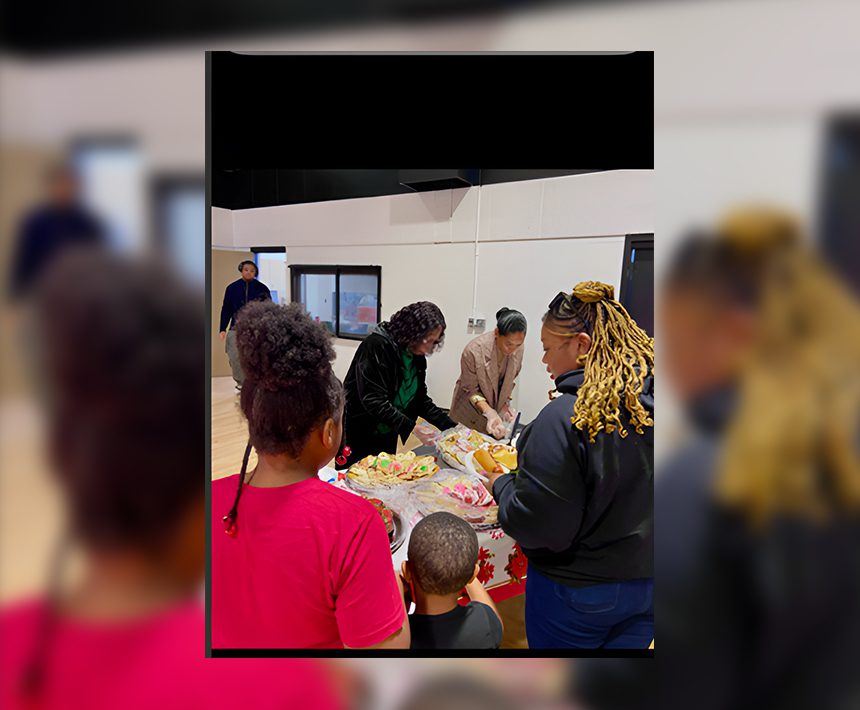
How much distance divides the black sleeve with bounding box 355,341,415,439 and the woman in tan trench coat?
135 mm

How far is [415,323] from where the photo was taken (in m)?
0.95

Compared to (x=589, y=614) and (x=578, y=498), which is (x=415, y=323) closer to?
(x=578, y=498)

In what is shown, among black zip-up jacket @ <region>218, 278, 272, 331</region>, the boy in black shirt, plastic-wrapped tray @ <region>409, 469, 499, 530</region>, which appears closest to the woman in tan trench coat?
plastic-wrapped tray @ <region>409, 469, 499, 530</region>

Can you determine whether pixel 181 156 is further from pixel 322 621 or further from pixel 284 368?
pixel 322 621

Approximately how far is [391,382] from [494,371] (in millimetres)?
204

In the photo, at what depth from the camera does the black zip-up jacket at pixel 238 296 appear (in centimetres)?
92

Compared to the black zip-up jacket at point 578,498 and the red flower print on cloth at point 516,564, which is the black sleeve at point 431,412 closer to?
the black zip-up jacket at point 578,498

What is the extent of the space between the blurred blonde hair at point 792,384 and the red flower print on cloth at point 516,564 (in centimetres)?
44

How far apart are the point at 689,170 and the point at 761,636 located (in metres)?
0.93

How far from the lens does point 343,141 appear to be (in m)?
0.94

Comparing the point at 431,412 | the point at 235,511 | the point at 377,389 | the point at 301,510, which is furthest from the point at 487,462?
the point at 235,511

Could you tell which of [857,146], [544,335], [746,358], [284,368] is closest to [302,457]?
[284,368]

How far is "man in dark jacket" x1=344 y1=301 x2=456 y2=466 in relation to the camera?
0.94 metres

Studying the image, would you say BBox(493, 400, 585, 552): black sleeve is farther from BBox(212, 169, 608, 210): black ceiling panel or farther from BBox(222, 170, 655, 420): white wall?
BBox(212, 169, 608, 210): black ceiling panel
